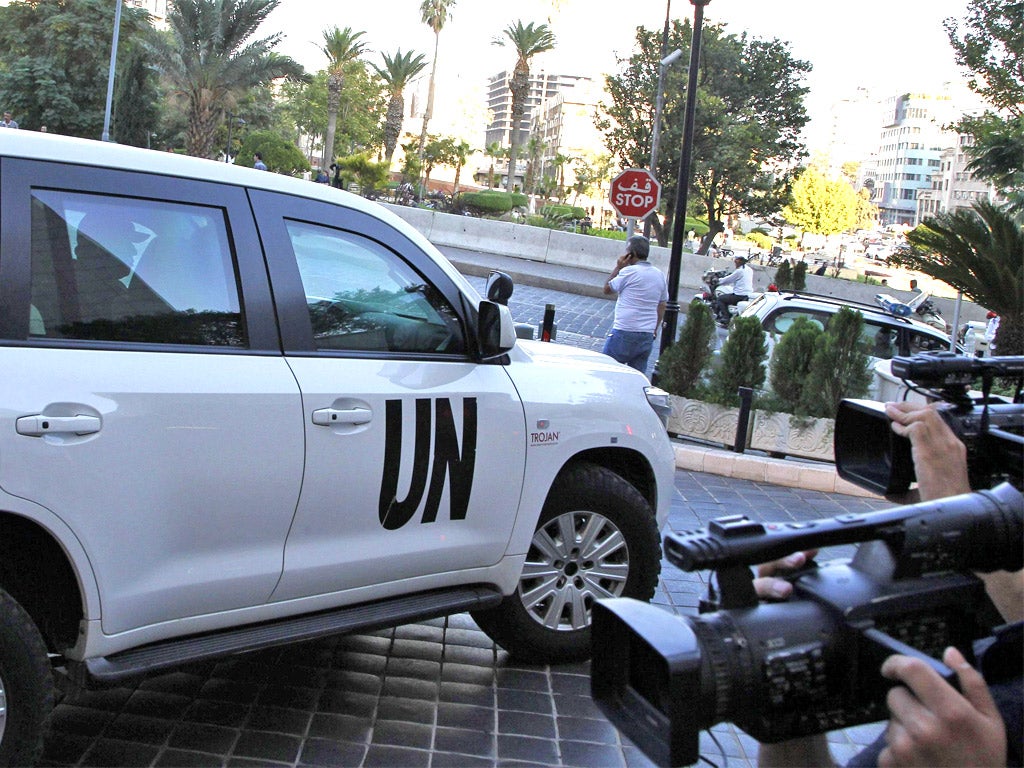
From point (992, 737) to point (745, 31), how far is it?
4476cm

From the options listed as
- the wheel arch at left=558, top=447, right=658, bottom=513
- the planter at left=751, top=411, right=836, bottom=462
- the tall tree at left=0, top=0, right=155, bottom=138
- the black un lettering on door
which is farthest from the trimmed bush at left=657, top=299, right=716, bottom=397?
the tall tree at left=0, top=0, right=155, bottom=138

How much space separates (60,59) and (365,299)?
58.7 meters

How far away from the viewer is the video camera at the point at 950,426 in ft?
6.97

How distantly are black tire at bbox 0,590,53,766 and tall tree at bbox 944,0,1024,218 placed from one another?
2715cm

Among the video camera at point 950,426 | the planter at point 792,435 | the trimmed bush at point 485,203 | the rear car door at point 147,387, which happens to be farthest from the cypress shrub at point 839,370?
the trimmed bush at point 485,203

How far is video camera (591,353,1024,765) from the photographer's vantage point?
1.53 m

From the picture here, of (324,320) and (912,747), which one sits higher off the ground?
(324,320)

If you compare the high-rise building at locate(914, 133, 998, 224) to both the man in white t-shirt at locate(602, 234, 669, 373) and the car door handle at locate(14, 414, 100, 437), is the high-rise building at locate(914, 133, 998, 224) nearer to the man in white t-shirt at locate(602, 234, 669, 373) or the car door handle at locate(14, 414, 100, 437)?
the man in white t-shirt at locate(602, 234, 669, 373)

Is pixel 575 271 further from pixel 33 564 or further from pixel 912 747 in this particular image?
pixel 912 747

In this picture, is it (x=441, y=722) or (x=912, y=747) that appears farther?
(x=441, y=722)

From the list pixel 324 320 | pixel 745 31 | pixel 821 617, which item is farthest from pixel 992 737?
pixel 745 31

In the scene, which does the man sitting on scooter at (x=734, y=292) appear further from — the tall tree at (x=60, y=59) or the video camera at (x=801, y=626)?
the tall tree at (x=60, y=59)

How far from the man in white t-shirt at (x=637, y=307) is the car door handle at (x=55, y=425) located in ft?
26.8

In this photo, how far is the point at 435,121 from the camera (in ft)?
435
